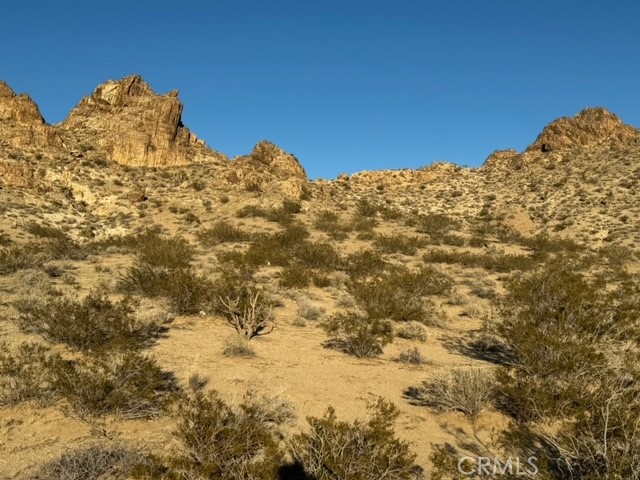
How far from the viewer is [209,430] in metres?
4.81

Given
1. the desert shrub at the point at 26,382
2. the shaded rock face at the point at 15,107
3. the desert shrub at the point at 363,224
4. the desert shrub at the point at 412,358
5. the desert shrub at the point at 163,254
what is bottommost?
the desert shrub at the point at 26,382

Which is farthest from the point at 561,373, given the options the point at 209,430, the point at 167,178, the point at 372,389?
the point at 167,178

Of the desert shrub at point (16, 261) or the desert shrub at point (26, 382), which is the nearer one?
the desert shrub at point (26, 382)

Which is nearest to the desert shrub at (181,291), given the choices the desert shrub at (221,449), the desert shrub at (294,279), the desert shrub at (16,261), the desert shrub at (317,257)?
the desert shrub at (294,279)

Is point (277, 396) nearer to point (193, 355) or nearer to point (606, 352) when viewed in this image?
point (193, 355)

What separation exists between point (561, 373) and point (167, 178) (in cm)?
3420

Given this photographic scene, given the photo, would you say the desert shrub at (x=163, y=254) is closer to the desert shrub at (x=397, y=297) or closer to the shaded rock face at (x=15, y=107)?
the desert shrub at (x=397, y=297)

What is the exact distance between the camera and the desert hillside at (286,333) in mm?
4930

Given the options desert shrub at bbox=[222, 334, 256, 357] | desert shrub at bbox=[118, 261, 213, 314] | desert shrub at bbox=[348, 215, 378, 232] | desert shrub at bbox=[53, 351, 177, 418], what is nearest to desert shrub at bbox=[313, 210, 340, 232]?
desert shrub at bbox=[348, 215, 378, 232]

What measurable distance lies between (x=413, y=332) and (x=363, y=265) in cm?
848

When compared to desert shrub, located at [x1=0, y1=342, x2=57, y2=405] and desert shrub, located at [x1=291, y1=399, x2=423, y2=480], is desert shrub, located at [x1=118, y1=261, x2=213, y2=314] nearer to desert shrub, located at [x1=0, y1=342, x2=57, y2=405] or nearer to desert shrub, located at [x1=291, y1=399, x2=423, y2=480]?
desert shrub, located at [x1=0, y1=342, x2=57, y2=405]

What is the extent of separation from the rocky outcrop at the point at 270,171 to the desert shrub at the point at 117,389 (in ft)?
89.3

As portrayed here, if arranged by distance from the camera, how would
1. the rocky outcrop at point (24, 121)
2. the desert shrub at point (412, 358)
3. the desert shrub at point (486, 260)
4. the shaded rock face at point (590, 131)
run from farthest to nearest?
the shaded rock face at point (590, 131), the rocky outcrop at point (24, 121), the desert shrub at point (486, 260), the desert shrub at point (412, 358)

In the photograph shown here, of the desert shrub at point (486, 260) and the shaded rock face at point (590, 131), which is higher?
the shaded rock face at point (590, 131)
